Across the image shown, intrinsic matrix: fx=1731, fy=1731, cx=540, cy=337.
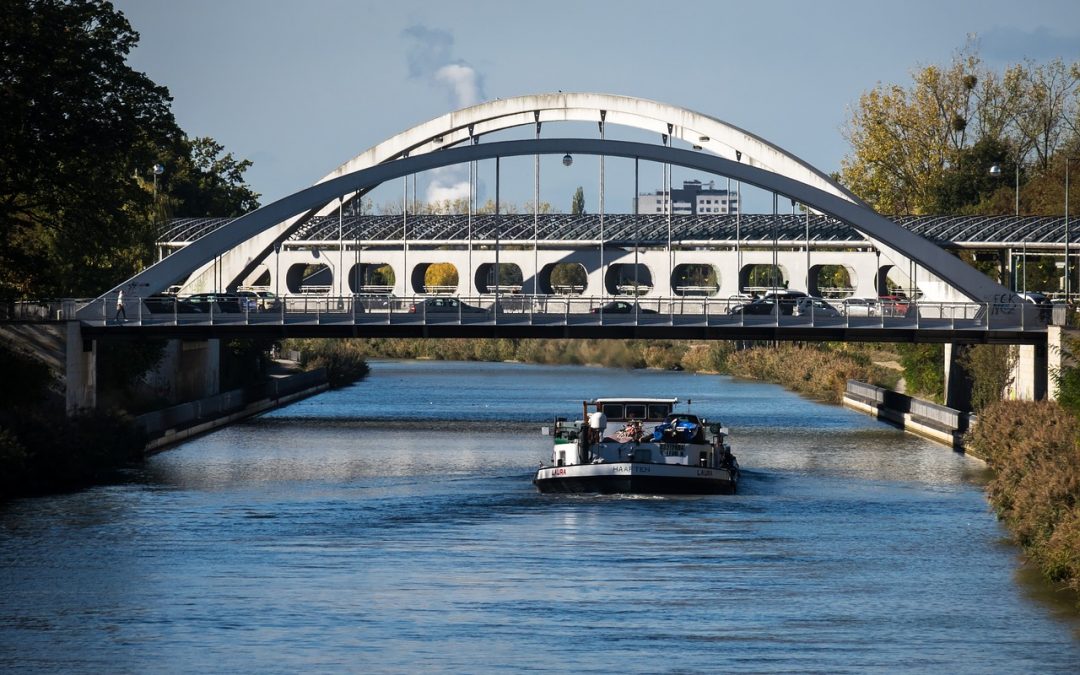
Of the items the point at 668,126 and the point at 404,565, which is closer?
the point at 404,565

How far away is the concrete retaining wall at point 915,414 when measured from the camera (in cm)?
6594

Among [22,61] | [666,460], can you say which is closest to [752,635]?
[666,460]

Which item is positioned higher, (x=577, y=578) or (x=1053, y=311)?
(x=1053, y=311)

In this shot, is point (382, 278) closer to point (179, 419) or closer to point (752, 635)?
point (179, 419)

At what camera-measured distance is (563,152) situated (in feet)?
251

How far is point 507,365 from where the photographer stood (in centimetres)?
12975

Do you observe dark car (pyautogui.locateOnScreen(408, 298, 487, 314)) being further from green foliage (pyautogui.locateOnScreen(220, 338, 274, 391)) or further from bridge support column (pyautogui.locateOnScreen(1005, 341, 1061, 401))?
bridge support column (pyautogui.locateOnScreen(1005, 341, 1061, 401))

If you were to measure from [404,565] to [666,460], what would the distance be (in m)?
13.6

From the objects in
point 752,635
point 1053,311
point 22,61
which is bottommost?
point 752,635

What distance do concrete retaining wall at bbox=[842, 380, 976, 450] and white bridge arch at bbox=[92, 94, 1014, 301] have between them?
549 cm

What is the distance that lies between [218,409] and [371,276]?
6257 cm

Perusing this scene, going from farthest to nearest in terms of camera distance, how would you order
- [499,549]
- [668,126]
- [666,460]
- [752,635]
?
[668,126] < [666,460] < [499,549] < [752,635]

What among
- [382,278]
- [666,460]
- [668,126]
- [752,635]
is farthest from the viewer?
[382,278]

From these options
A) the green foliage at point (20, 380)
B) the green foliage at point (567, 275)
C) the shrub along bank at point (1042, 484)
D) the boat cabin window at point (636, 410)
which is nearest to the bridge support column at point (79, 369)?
the green foliage at point (20, 380)
